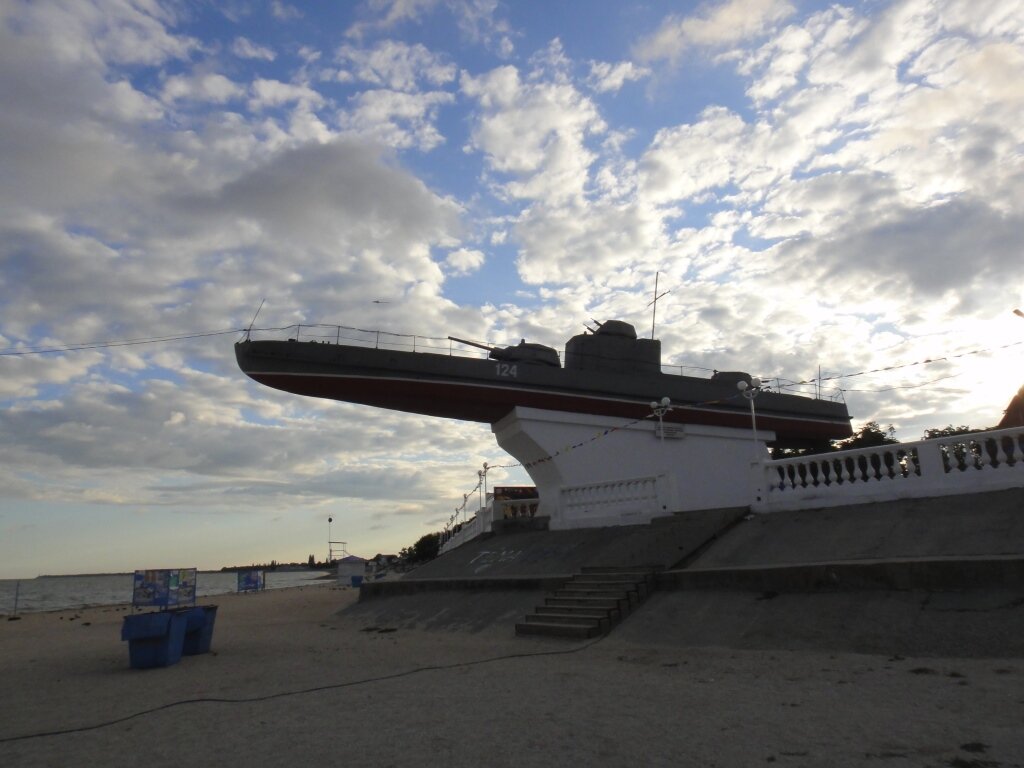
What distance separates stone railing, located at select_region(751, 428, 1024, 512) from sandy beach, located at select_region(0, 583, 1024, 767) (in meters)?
5.76

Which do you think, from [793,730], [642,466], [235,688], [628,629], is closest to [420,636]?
[628,629]

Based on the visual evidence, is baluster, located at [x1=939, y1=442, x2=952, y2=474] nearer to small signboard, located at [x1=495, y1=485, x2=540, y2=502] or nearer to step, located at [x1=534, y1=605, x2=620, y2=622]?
step, located at [x1=534, y1=605, x2=620, y2=622]

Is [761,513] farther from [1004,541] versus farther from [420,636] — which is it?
[420,636]

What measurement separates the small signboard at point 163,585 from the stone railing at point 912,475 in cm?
1741

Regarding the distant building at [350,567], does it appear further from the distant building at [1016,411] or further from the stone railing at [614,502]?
the distant building at [1016,411]

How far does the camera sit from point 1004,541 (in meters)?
9.91

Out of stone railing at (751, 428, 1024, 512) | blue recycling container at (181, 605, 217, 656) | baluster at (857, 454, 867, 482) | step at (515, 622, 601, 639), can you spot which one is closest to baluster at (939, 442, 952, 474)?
stone railing at (751, 428, 1024, 512)

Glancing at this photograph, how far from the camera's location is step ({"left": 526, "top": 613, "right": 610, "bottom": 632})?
11.6m

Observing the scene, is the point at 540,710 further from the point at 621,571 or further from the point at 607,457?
the point at 607,457

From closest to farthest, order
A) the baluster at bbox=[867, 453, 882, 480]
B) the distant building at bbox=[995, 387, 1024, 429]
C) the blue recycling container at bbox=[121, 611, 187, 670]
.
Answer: the blue recycling container at bbox=[121, 611, 187, 670], the baluster at bbox=[867, 453, 882, 480], the distant building at bbox=[995, 387, 1024, 429]

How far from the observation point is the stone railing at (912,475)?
40.1 ft

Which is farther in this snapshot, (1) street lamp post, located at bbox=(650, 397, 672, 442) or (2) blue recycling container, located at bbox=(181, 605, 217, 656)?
(1) street lamp post, located at bbox=(650, 397, 672, 442)

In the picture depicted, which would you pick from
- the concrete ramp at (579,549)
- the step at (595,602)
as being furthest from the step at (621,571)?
the step at (595,602)

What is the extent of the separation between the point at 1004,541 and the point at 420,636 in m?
10.4
